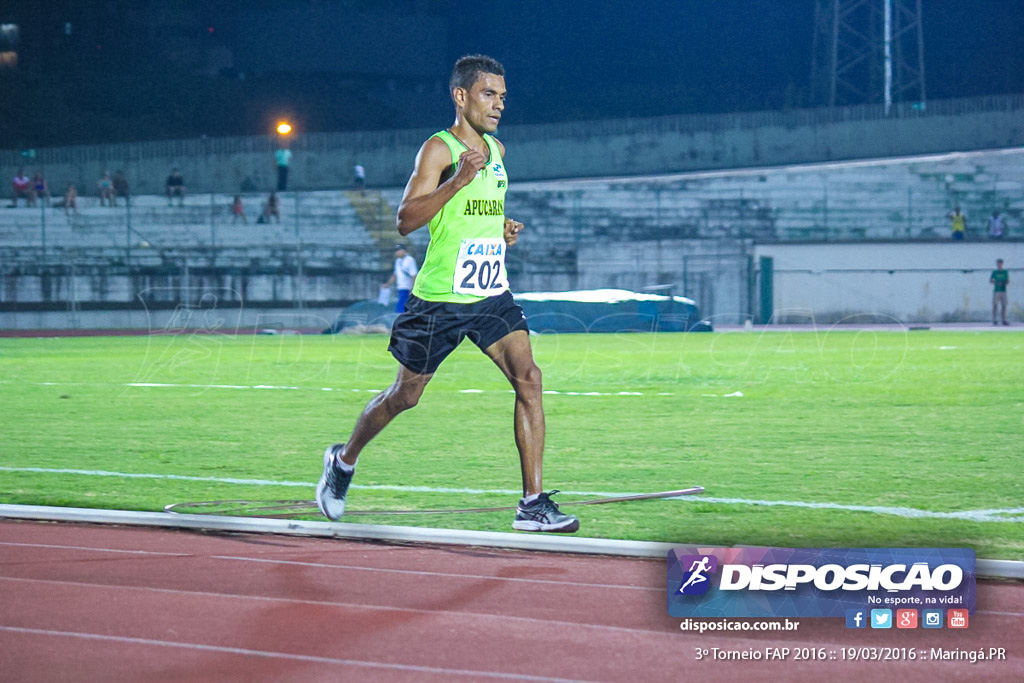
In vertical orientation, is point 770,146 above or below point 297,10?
below

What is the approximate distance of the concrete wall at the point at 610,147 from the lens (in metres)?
47.4

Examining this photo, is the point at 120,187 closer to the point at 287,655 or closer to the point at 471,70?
the point at 471,70

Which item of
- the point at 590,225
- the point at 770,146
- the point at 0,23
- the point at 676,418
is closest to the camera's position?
the point at 676,418

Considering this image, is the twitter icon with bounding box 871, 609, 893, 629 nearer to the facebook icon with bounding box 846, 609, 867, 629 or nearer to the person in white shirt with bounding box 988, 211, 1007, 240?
the facebook icon with bounding box 846, 609, 867, 629

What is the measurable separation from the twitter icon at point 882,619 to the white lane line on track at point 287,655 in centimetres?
98

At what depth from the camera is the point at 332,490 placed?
5.91 metres

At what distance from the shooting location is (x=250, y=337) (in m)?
30.8

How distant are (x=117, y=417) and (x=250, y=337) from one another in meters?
19.6

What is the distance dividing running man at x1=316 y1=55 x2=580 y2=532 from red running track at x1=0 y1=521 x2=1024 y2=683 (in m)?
0.84

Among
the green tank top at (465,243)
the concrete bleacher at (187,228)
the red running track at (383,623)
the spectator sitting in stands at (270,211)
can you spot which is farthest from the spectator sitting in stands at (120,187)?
the red running track at (383,623)

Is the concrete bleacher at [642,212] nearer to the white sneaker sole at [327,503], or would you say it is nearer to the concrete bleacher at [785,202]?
the concrete bleacher at [785,202]

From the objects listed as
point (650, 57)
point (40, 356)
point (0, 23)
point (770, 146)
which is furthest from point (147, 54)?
point (40, 356)

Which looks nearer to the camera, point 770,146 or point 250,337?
point 250,337

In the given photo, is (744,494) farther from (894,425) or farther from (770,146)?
(770,146)
